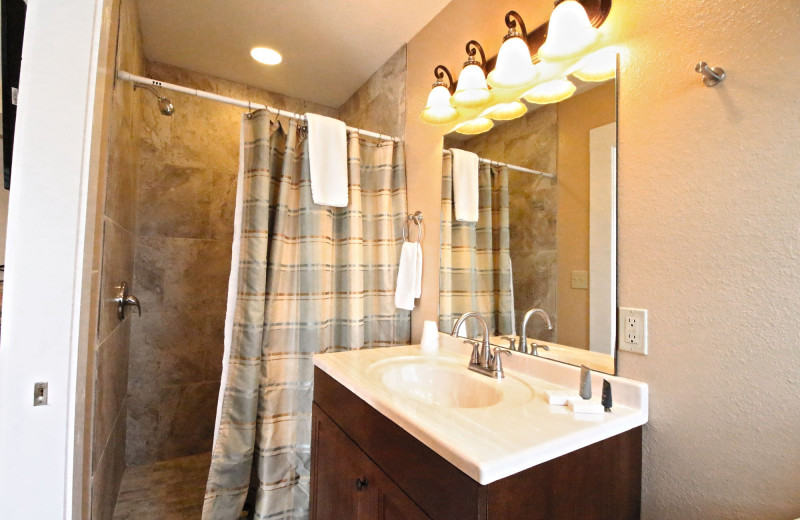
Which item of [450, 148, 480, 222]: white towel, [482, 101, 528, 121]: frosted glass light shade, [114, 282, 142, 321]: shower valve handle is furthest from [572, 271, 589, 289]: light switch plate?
[114, 282, 142, 321]: shower valve handle

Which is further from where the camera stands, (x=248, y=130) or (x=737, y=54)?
(x=248, y=130)

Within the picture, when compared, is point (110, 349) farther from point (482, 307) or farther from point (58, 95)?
point (482, 307)

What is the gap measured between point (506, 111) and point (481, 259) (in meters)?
0.58

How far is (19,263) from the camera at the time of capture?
2.57 ft

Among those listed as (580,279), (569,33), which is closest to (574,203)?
(580,279)

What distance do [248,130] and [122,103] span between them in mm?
473

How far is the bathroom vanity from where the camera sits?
649mm

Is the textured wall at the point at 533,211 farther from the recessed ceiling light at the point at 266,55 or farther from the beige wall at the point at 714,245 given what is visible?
the recessed ceiling light at the point at 266,55

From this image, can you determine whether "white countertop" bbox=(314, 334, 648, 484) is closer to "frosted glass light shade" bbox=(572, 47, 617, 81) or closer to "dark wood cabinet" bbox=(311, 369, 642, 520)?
"dark wood cabinet" bbox=(311, 369, 642, 520)

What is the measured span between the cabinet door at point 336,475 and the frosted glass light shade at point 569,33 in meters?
1.30

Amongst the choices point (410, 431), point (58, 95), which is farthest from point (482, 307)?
point (58, 95)

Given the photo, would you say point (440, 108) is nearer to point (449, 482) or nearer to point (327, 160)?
point (327, 160)

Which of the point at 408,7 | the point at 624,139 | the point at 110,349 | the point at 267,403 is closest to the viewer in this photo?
the point at 624,139

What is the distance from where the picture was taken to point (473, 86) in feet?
4.37
